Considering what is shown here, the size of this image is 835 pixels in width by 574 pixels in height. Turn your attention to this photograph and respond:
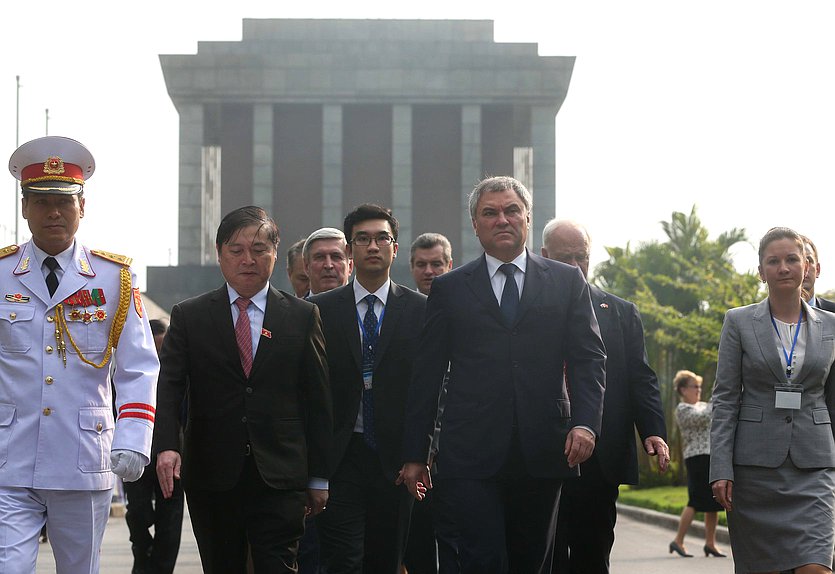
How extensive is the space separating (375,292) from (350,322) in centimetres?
25

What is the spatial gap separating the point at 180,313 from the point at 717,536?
10.9 m

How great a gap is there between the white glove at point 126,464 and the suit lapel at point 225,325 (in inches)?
43.0

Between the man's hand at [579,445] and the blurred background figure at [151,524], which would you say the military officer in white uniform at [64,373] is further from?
the blurred background figure at [151,524]

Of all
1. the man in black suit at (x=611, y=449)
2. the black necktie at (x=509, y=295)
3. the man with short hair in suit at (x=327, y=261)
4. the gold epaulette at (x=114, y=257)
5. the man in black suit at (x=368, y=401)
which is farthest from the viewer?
the man with short hair in suit at (x=327, y=261)

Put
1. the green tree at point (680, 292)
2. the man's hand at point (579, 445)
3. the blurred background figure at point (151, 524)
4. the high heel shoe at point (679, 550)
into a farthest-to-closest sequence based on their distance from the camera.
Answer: the green tree at point (680, 292) → the high heel shoe at point (679, 550) → the blurred background figure at point (151, 524) → the man's hand at point (579, 445)

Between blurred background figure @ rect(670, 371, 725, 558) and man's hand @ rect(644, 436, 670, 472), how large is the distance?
6903mm

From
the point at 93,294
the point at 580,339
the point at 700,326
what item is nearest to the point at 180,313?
the point at 93,294

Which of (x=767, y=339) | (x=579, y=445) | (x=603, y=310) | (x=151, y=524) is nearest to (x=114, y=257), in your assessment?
(x=579, y=445)

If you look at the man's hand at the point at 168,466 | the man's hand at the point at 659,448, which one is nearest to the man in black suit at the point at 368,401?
the man's hand at the point at 168,466

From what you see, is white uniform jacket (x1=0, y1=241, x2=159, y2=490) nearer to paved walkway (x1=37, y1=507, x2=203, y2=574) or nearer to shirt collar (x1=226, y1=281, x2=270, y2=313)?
shirt collar (x1=226, y1=281, x2=270, y2=313)

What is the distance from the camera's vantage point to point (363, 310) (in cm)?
803

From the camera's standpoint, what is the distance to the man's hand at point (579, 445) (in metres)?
6.39

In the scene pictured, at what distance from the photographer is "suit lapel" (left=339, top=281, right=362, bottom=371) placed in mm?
7848

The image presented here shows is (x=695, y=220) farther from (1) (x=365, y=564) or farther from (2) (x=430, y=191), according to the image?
(1) (x=365, y=564)
